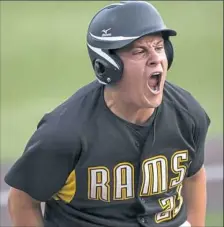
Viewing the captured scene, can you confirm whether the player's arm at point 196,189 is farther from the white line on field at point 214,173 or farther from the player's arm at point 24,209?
the white line on field at point 214,173

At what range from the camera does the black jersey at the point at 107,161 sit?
11.5ft

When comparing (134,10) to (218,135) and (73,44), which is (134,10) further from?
(73,44)

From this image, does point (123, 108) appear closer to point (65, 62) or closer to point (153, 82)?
point (153, 82)

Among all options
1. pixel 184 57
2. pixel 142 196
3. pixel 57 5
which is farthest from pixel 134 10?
pixel 57 5

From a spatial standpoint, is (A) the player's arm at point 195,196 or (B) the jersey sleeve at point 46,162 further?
(A) the player's arm at point 195,196

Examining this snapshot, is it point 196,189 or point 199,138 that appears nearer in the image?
point 199,138

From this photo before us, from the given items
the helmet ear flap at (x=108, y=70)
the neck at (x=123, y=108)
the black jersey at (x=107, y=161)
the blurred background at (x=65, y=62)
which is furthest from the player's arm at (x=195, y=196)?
the blurred background at (x=65, y=62)

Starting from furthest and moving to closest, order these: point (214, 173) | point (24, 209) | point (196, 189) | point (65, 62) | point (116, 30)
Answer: point (65, 62), point (214, 173), point (196, 189), point (24, 209), point (116, 30)

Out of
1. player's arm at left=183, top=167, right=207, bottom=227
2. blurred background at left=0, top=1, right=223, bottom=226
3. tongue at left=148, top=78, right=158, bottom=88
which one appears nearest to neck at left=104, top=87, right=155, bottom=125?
tongue at left=148, top=78, right=158, bottom=88

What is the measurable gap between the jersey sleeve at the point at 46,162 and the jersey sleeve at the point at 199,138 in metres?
0.58

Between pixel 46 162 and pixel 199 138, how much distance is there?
73cm

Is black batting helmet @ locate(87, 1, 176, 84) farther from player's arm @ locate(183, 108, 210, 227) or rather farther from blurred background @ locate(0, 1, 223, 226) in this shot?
blurred background @ locate(0, 1, 223, 226)

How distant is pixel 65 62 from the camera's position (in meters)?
8.80

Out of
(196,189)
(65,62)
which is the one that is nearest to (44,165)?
(196,189)
